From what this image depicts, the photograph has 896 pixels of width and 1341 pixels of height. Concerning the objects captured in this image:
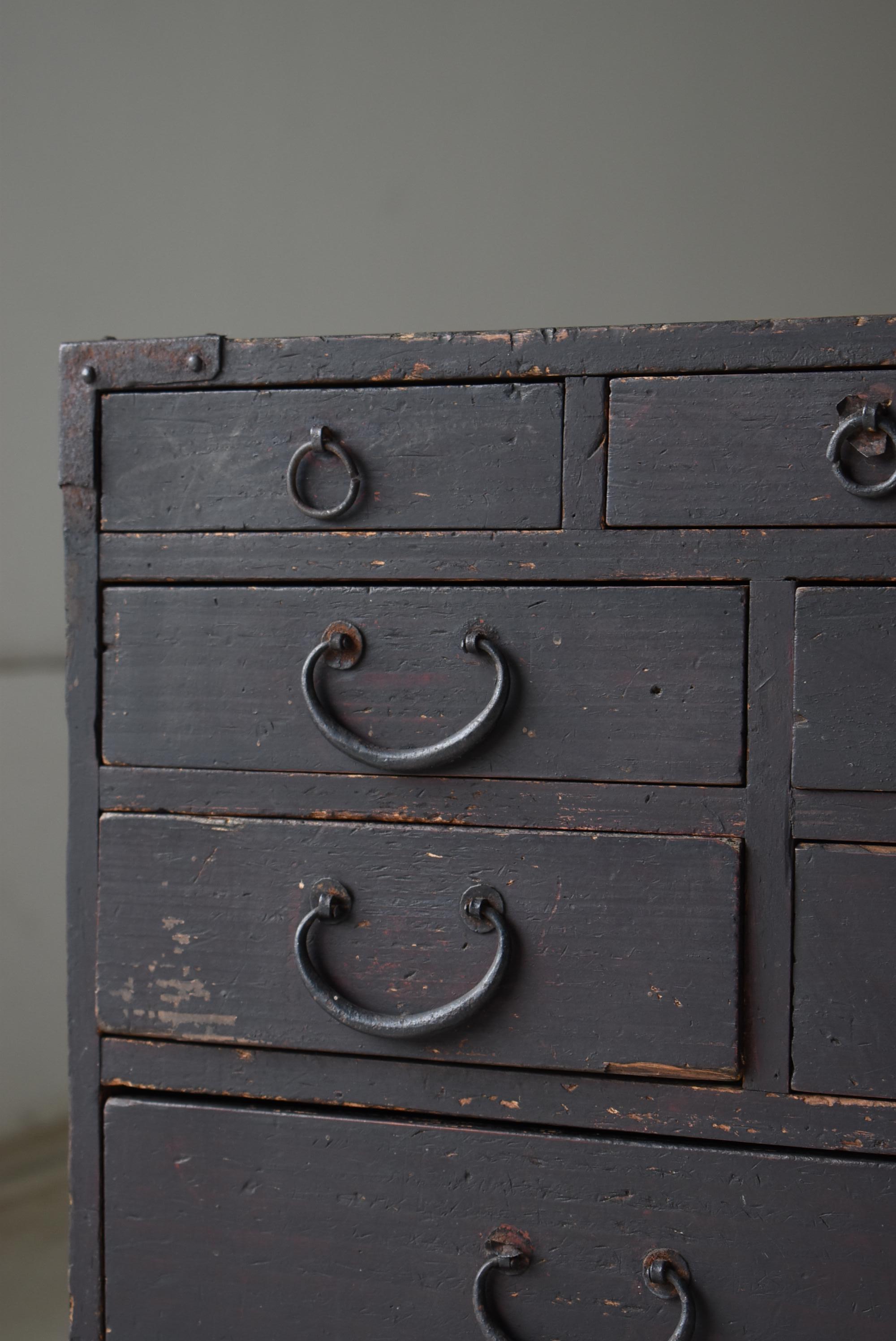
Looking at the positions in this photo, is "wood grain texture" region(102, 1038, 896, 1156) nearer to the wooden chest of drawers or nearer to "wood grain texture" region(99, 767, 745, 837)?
the wooden chest of drawers

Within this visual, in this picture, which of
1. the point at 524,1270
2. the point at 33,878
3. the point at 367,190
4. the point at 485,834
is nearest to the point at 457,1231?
the point at 524,1270

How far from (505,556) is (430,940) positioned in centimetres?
29

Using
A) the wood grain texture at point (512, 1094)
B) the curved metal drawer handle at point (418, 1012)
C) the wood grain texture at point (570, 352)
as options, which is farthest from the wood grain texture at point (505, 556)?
the wood grain texture at point (512, 1094)

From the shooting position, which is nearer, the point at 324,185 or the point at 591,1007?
the point at 591,1007

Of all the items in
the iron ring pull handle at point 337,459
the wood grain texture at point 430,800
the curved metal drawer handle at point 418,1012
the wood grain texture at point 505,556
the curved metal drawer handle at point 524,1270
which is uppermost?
the iron ring pull handle at point 337,459

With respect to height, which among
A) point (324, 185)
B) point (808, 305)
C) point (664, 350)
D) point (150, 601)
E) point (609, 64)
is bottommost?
point (150, 601)

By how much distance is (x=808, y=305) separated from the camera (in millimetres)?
1562

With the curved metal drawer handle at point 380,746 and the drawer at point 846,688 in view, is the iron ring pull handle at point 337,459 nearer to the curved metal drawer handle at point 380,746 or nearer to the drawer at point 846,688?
the curved metal drawer handle at point 380,746

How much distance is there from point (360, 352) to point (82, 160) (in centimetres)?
121

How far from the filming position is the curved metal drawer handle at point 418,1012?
742 mm

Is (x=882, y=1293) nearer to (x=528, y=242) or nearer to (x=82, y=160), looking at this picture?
(x=528, y=242)

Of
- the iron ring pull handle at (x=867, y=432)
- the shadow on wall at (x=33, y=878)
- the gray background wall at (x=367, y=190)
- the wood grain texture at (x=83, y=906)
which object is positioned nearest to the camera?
the iron ring pull handle at (x=867, y=432)

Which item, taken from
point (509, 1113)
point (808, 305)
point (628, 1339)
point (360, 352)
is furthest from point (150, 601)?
point (808, 305)

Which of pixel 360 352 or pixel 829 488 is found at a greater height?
pixel 360 352
